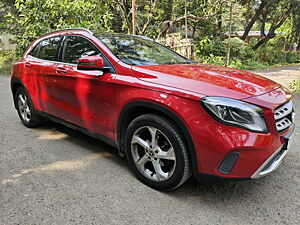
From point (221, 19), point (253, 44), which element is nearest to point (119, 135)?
point (221, 19)

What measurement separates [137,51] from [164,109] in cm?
122

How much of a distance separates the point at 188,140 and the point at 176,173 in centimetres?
36

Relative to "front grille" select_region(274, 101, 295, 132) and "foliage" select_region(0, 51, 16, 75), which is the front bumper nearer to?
"front grille" select_region(274, 101, 295, 132)

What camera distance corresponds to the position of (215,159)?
6.97ft

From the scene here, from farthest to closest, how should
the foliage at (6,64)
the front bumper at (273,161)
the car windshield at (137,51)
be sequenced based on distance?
the foliage at (6,64), the car windshield at (137,51), the front bumper at (273,161)

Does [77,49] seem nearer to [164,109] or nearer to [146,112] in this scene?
[146,112]

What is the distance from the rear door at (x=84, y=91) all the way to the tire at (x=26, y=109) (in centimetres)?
99

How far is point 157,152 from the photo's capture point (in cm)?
254

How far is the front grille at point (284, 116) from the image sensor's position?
2222 millimetres

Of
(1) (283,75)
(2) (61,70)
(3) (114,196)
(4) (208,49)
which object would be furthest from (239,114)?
(4) (208,49)

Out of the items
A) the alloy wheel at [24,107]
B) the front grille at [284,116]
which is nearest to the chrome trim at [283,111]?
the front grille at [284,116]

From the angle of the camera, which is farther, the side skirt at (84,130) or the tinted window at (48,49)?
the tinted window at (48,49)

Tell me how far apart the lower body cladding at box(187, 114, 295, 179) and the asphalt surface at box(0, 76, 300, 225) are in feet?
1.37

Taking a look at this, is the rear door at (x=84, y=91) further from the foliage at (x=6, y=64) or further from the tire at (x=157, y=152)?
the foliage at (x=6, y=64)
